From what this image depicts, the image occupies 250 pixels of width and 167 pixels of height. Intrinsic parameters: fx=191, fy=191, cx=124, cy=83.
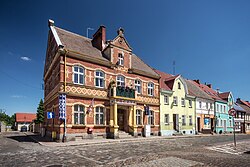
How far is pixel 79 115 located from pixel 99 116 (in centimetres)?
240

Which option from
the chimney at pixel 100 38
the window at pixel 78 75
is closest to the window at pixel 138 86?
the chimney at pixel 100 38

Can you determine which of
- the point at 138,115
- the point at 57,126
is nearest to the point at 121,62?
the point at 138,115

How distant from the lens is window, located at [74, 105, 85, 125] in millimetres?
19016

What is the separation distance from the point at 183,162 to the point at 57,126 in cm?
1359

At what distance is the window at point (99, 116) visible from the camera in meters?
20.6

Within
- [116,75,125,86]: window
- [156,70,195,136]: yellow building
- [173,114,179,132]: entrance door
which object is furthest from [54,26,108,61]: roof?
[173,114,179,132]: entrance door

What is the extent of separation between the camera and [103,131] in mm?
20656

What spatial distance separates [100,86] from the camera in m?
21.6

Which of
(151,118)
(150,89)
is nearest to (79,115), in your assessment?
(151,118)

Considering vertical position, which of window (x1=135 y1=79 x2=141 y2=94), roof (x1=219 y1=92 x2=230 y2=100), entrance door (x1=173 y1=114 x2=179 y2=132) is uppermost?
window (x1=135 y1=79 x2=141 y2=94)

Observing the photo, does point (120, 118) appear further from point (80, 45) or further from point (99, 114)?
point (80, 45)

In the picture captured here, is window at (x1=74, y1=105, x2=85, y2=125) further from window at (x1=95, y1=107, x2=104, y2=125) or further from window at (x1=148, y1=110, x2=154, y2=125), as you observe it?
window at (x1=148, y1=110, x2=154, y2=125)

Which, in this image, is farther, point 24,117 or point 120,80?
point 24,117

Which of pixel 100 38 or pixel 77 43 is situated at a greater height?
pixel 100 38
